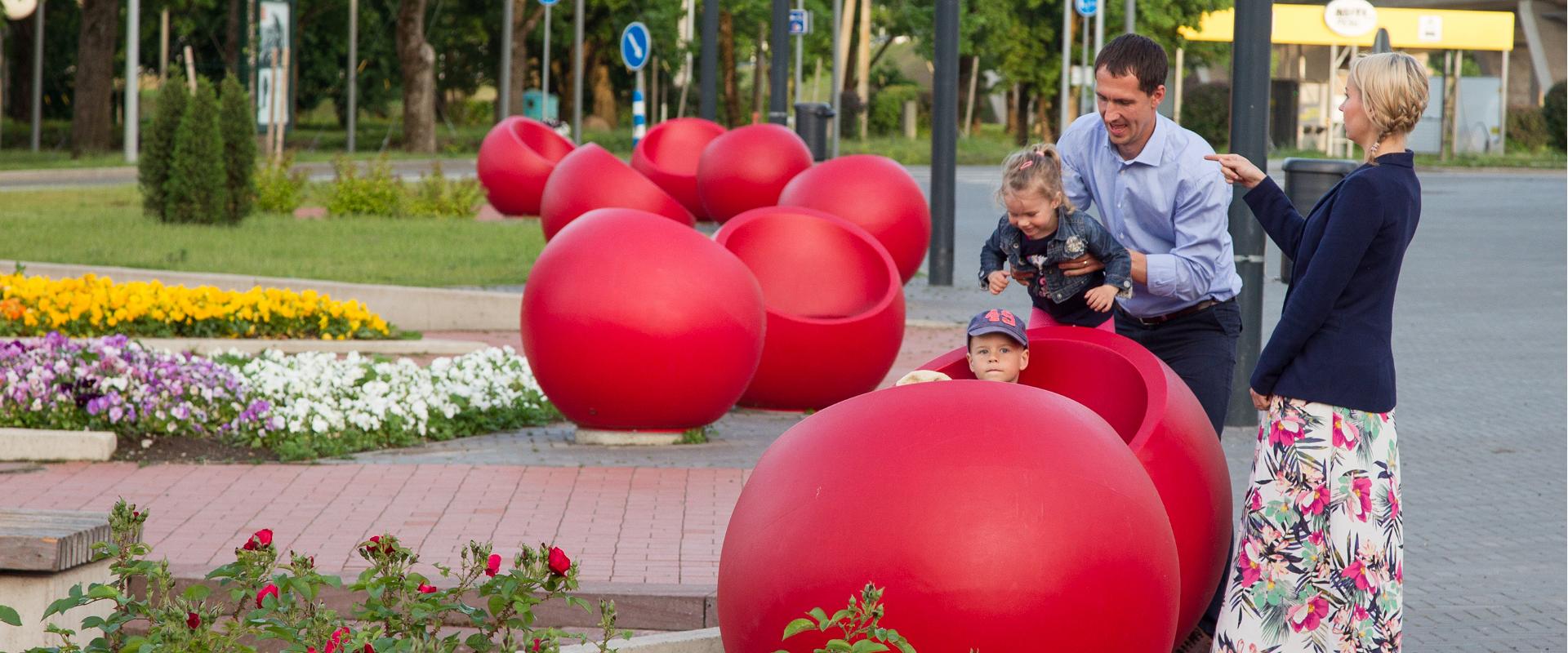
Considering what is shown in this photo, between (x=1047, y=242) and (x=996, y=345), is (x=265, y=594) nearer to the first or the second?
(x=996, y=345)

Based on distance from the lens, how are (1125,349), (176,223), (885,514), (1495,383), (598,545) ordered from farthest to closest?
(176,223) → (1495,383) → (598,545) → (1125,349) → (885,514)

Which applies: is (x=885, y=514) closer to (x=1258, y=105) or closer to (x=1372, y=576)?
(x=1372, y=576)

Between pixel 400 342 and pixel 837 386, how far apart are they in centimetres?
346

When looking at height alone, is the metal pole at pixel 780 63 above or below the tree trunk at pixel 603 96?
below

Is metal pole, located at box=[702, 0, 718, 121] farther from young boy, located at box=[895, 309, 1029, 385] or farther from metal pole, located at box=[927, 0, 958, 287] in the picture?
young boy, located at box=[895, 309, 1029, 385]

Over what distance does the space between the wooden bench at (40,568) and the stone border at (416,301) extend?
934 cm

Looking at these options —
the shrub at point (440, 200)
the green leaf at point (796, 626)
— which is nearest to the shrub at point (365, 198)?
the shrub at point (440, 200)

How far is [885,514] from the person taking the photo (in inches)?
157

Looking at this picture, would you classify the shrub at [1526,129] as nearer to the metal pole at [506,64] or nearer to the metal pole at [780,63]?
the metal pole at [506,64]

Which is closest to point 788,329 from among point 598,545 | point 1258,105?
point 1258,105

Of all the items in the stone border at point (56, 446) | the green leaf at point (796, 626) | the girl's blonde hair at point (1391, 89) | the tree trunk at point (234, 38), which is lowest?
the stone border at point (56, 446)

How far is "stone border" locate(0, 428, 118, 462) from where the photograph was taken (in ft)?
28.2

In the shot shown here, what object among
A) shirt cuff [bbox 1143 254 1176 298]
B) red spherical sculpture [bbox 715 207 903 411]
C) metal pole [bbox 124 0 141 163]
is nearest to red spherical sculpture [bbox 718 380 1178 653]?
shirt cuff [bbox 1143 254 1176 298]

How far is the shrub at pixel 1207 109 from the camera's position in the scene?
54156mm
